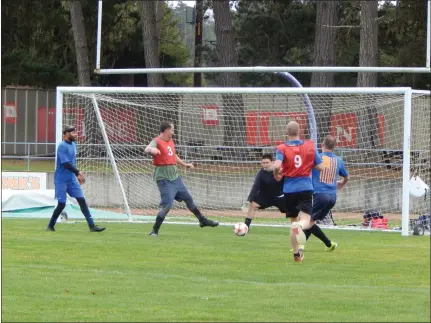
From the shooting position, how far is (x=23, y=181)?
25.1 m

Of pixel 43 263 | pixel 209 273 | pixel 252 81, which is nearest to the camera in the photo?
pixel 209 273

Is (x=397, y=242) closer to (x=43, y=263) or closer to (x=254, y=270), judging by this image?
(x=254, y=270)

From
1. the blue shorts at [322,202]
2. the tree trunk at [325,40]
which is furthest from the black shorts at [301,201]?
the tree trunk at [325,40]

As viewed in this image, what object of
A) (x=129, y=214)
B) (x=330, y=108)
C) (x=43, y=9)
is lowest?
(x=129, y=214)

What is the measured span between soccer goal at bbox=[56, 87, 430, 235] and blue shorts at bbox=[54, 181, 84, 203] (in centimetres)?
432

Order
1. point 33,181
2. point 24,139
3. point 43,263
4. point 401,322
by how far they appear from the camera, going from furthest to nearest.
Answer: point 24,139 → point 33,181 → point 43,263 → point 401,322

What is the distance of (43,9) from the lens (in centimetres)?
4922

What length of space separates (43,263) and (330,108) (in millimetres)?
11926

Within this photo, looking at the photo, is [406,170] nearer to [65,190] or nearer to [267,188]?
[267,188]

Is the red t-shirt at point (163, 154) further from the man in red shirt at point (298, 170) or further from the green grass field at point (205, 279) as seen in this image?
the man in red shirt at point (298, 170)

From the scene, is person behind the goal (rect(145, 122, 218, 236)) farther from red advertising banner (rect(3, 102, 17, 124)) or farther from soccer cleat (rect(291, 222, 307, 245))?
red advertising banner (rect(3, 102, 17, 124))

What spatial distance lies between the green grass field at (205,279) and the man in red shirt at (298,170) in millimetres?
644

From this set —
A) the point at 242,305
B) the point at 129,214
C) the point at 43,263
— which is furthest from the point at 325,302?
the point at 129,214

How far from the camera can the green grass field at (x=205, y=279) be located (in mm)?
9242
